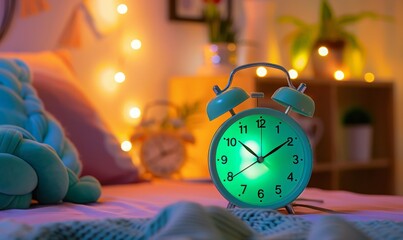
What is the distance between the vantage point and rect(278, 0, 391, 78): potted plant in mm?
3203

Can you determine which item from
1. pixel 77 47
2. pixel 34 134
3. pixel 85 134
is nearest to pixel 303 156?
pixel 34 134

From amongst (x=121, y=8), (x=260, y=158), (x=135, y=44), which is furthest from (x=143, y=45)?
(x=260, y=158)

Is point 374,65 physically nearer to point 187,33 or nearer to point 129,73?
point 187,33

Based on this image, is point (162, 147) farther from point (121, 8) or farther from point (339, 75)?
point (339, 75)

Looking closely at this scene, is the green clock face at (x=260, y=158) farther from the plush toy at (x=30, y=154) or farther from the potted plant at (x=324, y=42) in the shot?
the potted plant at (x=324, y=42)

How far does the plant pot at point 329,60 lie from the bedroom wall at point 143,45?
219 mm

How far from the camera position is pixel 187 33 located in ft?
10.1

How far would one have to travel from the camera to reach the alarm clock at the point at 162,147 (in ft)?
8.57

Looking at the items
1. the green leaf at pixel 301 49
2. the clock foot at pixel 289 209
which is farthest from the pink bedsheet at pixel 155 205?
the green leaf at pixel 301 49

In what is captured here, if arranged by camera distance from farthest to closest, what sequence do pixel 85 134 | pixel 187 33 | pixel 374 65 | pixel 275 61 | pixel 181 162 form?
1. pixel 374 65
2. pixel 275 61
3. pixel 187 33
4. pixel 181 162
5. pixel 85 134

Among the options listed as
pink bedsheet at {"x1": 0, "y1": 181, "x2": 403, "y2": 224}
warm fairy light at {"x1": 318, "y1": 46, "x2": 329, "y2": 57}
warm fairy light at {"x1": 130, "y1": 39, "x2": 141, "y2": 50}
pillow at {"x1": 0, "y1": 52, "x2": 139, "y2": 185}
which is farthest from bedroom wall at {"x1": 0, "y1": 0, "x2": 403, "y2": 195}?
pink bedsheet at {"x1": 0, "y1": 181, "x2": 403, "y2": 224}

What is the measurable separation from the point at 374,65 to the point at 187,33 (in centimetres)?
116

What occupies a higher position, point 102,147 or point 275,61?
point 275,61

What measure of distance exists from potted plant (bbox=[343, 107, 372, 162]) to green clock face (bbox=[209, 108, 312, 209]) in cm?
186
